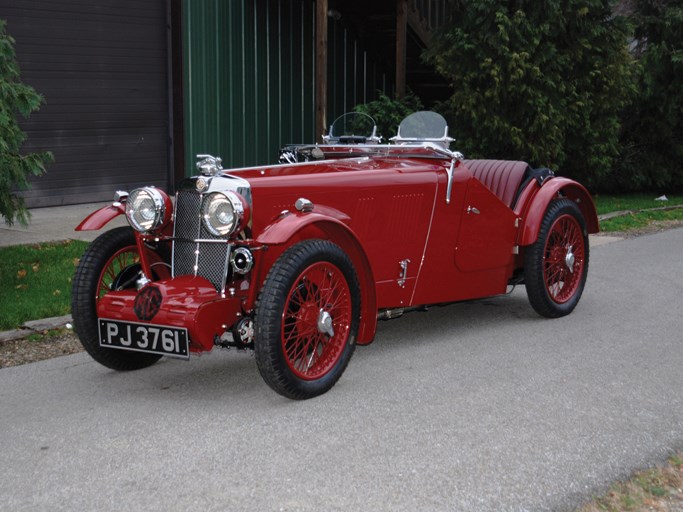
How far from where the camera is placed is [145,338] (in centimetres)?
475

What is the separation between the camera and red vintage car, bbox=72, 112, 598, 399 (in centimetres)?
472

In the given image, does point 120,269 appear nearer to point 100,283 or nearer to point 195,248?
point 100,283

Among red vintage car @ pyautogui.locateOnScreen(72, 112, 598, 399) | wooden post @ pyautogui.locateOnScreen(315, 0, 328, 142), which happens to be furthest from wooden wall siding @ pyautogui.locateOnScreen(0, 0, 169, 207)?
red vintage car @ pyautogui.locateOnScreen(72, 112, 598, 399)

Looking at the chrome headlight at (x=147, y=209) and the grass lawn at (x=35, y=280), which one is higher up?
the chrome headlight at (x=147, y=209)

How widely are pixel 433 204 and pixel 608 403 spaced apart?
1.72 metres

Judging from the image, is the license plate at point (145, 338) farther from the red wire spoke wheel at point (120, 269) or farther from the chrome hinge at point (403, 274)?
the chrome hinge at point (403, 274)

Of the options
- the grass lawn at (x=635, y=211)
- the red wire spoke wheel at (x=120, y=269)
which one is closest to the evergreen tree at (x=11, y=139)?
the red wire spoke wheel at (x=120, y=269)

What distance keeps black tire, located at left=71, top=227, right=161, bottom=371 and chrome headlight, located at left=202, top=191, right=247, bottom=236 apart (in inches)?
26.1

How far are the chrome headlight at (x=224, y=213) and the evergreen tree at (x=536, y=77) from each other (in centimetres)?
885

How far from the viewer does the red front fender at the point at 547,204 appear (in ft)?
21.4

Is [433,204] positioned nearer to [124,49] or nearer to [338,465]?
[338,465]

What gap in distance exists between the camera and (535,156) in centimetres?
1338

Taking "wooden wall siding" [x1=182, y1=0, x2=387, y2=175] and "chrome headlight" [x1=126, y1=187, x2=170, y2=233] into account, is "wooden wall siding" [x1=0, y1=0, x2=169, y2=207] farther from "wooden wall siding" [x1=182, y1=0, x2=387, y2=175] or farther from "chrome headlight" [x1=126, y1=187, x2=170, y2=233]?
"chrome headlight" [x1=126, y1=187, x2=170, y2=233]

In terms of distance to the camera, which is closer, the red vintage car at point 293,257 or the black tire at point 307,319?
the black tire at point 307,319
